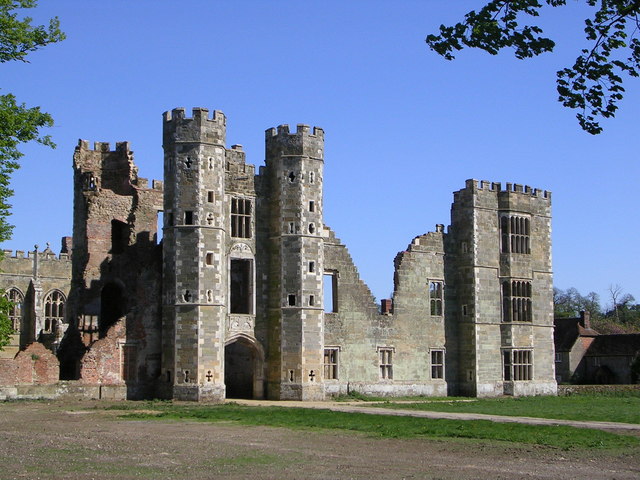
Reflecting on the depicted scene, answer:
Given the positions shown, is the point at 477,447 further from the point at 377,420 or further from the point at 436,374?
the point at 436,374

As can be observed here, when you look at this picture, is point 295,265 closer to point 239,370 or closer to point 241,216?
point 241,216

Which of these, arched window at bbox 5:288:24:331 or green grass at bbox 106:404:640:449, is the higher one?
arched window at bbox 5:288:24:331

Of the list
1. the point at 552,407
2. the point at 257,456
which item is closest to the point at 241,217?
the point at 552,407

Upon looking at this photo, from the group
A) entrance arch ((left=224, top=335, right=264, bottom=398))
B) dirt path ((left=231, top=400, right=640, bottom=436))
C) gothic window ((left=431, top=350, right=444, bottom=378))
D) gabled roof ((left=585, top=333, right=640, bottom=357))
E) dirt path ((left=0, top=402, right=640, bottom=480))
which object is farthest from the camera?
gabled roof ((left=585, top=333, right=640, bottom=357))

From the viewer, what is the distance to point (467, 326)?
50719 mm

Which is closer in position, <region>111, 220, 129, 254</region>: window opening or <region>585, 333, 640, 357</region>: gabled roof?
<region>111, 220, 129, 254</region>: window opening

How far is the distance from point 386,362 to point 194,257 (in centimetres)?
1251

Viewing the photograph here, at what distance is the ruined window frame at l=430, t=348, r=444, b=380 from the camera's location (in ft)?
165

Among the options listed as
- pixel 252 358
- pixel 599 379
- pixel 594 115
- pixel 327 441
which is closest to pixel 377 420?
pixel 327 441

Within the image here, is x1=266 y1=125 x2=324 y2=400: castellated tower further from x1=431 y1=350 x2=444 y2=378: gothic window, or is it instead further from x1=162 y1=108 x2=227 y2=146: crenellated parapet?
x1=431 y1=350 x2=444 y2=378: gothic window

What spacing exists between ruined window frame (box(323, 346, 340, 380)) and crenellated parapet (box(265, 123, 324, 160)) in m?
9.39

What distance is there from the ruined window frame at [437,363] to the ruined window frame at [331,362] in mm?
6437

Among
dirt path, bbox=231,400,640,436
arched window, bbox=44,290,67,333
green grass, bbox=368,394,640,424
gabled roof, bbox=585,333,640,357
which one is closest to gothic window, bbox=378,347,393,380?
green grass, bbox=368,394,640,424

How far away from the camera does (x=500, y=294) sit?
51.4m
